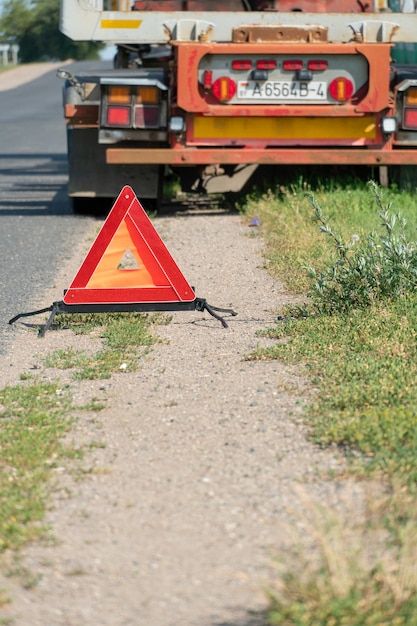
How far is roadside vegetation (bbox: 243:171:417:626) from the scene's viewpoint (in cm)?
286

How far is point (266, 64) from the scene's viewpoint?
31.3ft

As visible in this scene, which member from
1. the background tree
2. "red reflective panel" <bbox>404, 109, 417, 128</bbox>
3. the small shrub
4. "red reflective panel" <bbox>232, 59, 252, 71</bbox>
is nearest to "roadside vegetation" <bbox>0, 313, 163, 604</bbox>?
the small shrub

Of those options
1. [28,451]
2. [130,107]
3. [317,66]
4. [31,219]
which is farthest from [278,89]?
[28,451]

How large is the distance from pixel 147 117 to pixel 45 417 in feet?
18.3

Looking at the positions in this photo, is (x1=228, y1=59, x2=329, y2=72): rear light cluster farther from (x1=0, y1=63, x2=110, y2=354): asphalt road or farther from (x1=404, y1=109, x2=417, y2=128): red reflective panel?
(x1=0, y1=63, x2=110, y2=354): asphalt road

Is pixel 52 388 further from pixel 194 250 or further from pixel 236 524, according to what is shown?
pixel 194 250

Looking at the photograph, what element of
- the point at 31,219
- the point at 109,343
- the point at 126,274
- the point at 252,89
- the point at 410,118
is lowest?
the point at 31,219

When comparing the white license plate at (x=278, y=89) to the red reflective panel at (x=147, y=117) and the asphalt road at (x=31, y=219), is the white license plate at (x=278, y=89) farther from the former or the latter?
the asphalt road at (x=31, y=219)

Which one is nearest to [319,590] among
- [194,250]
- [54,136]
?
[194,250]

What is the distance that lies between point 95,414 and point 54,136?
59.1 feet

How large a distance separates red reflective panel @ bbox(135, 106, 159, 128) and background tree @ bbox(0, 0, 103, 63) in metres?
61.4

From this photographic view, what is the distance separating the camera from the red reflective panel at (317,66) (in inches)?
377

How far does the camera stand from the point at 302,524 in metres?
3.52

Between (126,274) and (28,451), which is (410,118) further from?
(28,451)
